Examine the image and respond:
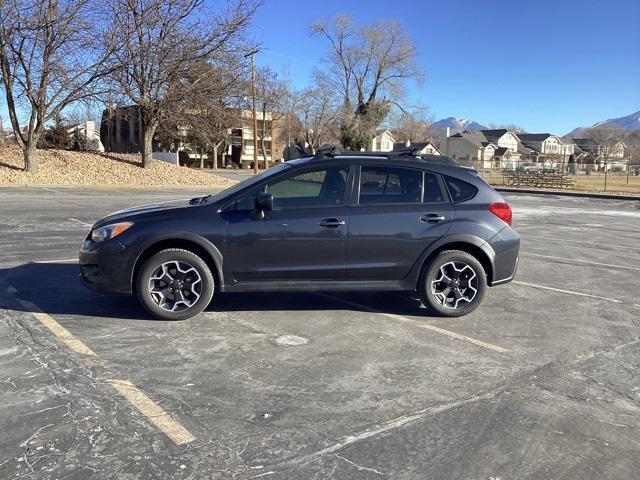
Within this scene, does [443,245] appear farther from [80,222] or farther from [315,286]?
[80,222]

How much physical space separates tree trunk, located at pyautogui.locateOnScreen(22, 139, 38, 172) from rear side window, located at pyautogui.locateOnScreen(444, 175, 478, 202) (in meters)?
22.9

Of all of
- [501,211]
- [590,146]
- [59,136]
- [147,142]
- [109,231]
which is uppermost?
[590,146]

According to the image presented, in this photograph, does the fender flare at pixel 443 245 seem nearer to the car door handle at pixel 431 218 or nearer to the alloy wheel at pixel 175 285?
the car door handle at pixel 431 218

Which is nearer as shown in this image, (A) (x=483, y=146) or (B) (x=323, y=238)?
(B) (x=323, y=238)

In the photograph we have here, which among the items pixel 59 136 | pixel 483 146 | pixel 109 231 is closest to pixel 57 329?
pixel 109 231

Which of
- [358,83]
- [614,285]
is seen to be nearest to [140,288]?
[614,285]

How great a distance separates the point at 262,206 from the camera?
5191 mm

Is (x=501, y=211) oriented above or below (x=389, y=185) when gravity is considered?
below

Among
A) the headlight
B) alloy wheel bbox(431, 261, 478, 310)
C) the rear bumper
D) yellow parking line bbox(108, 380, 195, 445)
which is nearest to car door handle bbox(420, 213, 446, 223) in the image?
alloy wheel bbox(431, 261, 478, 310)

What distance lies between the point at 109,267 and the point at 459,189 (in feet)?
12.0

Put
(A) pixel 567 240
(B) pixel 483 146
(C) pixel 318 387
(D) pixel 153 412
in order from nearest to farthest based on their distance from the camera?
(D) pixel 153 412 → (C) pixel 318 387 → (A) pixel 567 240 → (B) pixel 483 146

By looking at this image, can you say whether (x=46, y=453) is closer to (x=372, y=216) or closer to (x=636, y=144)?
(x=372, y=216)

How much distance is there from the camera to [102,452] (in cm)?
300

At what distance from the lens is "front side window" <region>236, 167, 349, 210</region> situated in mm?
5422
